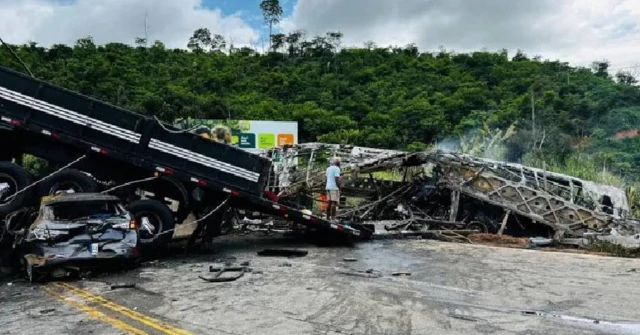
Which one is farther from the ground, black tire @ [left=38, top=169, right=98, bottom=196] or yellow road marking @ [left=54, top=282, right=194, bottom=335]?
black tire @ [left=38, top=169, right=98, bottom=196]

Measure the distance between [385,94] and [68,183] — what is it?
4572 cm

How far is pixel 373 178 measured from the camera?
1930 cm

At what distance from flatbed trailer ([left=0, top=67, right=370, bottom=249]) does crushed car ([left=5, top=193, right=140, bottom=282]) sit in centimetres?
147

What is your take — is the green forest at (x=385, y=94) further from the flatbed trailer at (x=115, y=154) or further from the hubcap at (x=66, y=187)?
the hubcap at (x=66, y=187)

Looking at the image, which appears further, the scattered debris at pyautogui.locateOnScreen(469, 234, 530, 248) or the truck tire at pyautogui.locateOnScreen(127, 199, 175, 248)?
the scattered debris at pyautogui.locateOnScreen(469, 234, 530, 248)

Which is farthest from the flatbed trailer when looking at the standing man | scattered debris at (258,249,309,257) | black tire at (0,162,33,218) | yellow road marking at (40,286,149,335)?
yellow road marking at (40,286,149,335)

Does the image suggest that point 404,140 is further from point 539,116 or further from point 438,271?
point 438,271

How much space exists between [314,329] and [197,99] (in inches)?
1387

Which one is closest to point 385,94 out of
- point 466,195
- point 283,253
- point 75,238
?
point 466,195

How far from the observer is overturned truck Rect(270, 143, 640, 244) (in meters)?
15.8

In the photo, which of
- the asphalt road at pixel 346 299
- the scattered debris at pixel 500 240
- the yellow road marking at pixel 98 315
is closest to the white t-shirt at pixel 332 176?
the asphalt road at pixel 346 299

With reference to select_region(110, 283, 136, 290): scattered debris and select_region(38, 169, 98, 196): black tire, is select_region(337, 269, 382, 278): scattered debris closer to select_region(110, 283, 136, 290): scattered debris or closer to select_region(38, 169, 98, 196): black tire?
select_region(110, 283, 136, 290): scattered debris

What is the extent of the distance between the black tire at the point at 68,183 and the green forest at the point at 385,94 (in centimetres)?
1980

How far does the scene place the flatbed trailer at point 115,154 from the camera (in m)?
11.6
